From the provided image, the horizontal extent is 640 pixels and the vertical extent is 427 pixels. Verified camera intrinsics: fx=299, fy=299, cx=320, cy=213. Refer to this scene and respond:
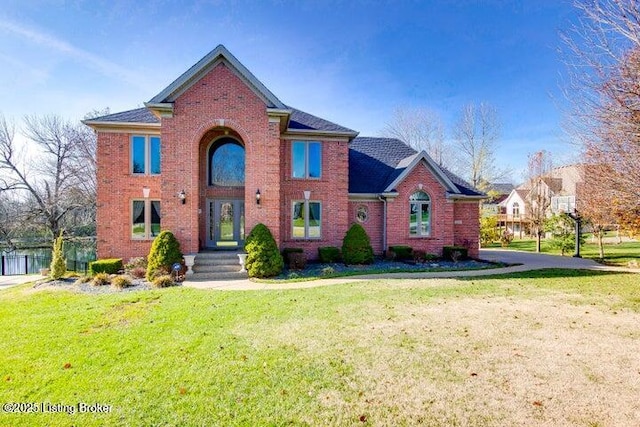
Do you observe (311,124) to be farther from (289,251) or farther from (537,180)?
(537,180)

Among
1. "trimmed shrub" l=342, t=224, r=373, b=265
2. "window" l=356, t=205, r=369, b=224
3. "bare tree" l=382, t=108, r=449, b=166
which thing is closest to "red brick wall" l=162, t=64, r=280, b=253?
"trimmed shrub" l=342, t=224, r=373, b=265

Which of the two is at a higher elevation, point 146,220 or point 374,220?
point 146,220

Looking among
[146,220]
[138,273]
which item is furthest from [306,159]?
[138,273]

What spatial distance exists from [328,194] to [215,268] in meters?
6.53

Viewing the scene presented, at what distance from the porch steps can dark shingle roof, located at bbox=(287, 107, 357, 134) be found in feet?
23.3

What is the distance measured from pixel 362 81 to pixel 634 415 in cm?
1820

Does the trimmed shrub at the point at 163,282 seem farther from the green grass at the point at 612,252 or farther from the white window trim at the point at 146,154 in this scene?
the green grass at the point at 612,252

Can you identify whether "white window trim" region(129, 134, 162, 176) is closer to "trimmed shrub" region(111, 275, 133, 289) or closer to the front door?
the front door

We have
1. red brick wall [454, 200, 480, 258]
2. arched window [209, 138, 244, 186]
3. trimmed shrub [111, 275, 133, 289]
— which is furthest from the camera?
red brick wall [454, 200, 480, 258]

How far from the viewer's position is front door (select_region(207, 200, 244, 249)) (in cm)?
1473

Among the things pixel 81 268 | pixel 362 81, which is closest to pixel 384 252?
pixel 362 81

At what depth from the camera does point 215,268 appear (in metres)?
12.0

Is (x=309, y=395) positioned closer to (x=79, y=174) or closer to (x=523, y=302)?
(x=523, y=302)

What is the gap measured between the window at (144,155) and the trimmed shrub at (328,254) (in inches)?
339
